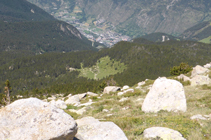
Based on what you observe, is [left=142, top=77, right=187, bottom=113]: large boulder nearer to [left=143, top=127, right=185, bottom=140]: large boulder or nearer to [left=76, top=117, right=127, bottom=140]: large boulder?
[left=143, top=127, right=185, bottom=140]: large boulder

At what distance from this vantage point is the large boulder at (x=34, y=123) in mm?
6859

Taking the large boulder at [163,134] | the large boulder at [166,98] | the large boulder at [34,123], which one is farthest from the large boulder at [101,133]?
the large boulder at [166,98]

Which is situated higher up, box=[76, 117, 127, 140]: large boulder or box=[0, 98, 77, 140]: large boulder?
box=[0, 98, 77, 140]: large boulder

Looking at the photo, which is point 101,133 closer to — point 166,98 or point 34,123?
point 34,123

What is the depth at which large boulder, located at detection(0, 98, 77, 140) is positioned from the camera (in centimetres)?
686

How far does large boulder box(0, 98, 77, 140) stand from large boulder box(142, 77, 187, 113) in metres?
13.1

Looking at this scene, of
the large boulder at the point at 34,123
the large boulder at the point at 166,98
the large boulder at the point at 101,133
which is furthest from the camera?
the large boulder at the point at 166,98

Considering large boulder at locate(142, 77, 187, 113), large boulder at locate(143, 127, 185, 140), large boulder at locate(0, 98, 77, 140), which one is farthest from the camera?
large boulder at locate(142, 77, 187, 113)

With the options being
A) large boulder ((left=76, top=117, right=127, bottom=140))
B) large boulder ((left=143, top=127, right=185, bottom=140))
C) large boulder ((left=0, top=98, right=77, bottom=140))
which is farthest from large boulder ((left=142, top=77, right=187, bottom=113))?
large boulder ((left=0, top=98, right=77, bottom=140))

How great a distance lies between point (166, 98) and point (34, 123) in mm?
15305

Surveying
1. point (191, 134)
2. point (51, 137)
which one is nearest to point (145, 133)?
point (191, 134)

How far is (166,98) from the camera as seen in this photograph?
17.7 m

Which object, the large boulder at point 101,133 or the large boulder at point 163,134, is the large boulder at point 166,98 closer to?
the large boulder at point 163,134

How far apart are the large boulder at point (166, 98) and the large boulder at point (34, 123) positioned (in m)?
13.1
